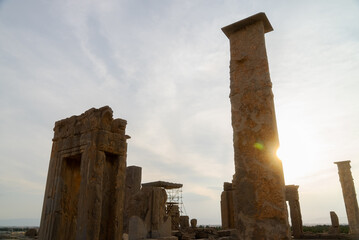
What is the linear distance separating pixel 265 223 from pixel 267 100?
181 cm

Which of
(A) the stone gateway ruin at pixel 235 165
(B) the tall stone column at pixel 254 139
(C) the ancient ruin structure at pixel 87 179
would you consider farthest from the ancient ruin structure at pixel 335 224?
(C) the ancient ruin structure at pixel 87 179

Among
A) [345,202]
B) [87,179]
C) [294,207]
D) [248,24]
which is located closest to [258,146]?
[248,24]

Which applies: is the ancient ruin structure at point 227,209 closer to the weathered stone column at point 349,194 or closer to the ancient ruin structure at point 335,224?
the weathered stone column at point 349,194

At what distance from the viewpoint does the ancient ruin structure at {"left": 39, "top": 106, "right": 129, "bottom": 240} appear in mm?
4875

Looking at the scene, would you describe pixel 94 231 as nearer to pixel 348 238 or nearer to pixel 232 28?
pixel 232 28

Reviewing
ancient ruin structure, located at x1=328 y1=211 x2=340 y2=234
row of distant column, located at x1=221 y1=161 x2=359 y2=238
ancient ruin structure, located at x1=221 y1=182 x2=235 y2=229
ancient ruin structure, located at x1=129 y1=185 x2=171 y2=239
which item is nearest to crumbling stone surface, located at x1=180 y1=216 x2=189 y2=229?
ancient ruin structure, located at x1=221 y1=182 x2=235 y2=229

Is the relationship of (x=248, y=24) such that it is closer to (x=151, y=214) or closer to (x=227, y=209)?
(x=151, y=214)

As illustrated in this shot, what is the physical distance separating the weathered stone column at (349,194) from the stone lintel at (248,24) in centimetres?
1532

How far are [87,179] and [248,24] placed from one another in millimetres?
4142

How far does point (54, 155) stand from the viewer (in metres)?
5.97

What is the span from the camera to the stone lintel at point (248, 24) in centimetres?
441

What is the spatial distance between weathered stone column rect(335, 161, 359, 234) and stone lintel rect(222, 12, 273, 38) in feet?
50.3

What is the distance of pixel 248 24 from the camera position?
4531 millimetres

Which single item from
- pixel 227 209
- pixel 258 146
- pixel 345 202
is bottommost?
pixel 227 209
